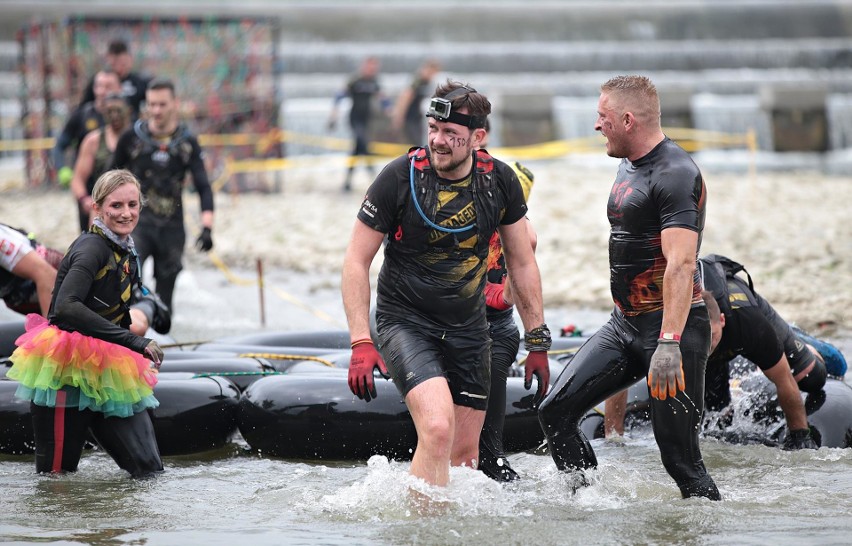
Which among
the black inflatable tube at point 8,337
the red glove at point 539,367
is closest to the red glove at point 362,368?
the red glove at point 539,367

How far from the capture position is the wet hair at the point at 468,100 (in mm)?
5188

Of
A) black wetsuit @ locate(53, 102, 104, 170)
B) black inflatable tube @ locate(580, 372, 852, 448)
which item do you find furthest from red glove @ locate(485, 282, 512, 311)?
black wetsuit @ locate(53, 102, 104, 170)

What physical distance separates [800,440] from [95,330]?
12.9 ft

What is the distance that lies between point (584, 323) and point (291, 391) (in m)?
4.42

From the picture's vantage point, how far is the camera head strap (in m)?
5.14

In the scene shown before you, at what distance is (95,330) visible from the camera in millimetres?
5652

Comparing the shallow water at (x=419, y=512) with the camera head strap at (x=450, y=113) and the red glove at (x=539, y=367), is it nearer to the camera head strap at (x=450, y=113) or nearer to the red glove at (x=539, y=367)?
the red glove at (x=539, y=367)

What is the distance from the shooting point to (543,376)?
18.0ft

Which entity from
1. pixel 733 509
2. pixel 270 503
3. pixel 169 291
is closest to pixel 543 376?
pixel 733 509

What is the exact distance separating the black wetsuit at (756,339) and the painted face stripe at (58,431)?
11.2ft

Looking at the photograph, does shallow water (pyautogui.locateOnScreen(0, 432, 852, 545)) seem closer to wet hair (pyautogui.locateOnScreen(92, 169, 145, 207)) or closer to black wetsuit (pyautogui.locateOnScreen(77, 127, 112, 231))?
wet hair (pyautogui.locateOnScreen(92, 169, 145, 207))

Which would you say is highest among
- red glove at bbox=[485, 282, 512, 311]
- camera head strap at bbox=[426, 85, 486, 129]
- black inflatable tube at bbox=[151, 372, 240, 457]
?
camera head strap at bbox=[426, 85, 486, 129]

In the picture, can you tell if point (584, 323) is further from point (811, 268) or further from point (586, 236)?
point (586, 236)

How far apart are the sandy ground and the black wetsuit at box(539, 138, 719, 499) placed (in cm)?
527
